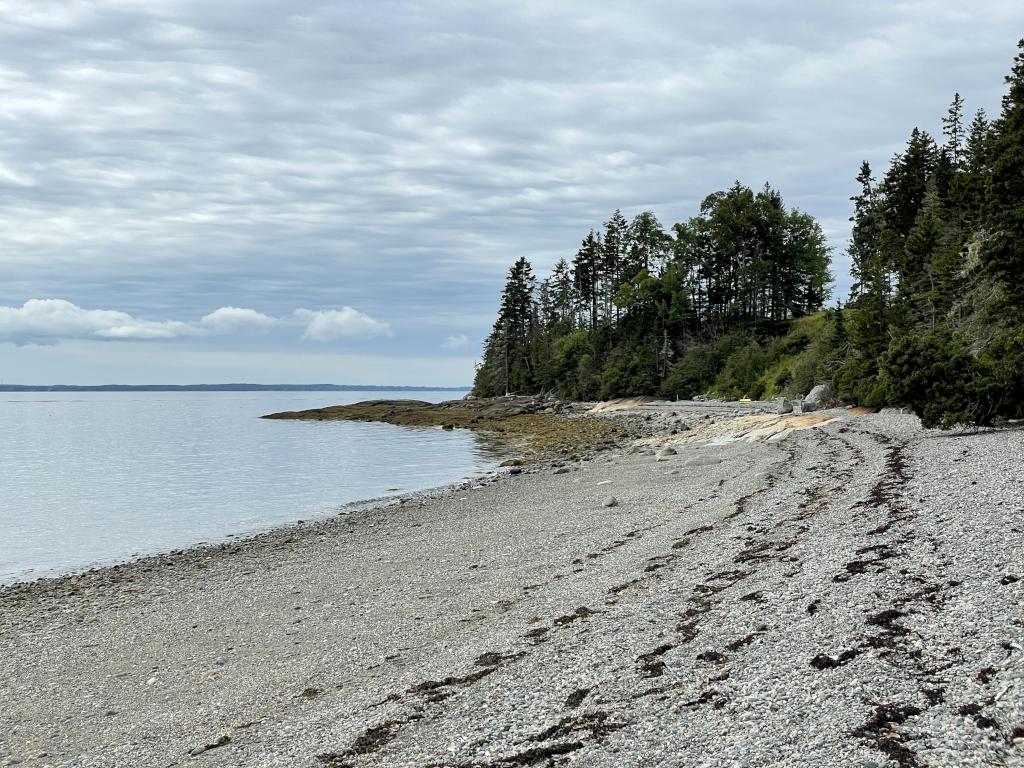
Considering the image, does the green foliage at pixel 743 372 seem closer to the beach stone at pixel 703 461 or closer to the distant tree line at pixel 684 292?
the distant tree line at pixel 684 292

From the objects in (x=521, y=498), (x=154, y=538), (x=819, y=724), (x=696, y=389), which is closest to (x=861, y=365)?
(x=521, y=498)

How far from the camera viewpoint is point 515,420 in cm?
6950

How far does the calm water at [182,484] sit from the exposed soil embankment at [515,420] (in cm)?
405

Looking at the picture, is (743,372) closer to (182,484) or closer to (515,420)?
(515,420)

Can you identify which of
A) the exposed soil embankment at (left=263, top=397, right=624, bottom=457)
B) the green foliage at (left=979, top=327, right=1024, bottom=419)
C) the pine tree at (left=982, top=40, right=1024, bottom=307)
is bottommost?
the exposed soil embankment at (left=263, top=397, right=624, bottom=457)

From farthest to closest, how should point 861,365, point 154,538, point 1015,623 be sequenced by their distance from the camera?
point 861,365
point 154,538
point 1015,623

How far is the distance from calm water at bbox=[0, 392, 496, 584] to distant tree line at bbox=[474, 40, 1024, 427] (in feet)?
64.1

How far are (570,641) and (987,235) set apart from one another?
30.2m

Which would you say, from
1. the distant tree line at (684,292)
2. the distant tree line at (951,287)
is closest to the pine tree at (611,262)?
the distant tree line at (684,292)

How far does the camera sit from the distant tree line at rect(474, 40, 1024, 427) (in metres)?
23.2

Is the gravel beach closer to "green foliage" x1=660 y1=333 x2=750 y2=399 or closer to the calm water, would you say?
the calm water

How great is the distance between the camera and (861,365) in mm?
36062

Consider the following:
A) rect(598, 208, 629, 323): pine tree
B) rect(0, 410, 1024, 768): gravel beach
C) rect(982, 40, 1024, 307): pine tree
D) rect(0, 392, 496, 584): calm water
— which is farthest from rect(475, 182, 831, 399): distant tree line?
rect(0, 410, 1024, 768): gravel beach

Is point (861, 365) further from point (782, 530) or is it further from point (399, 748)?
point (399, 748)
